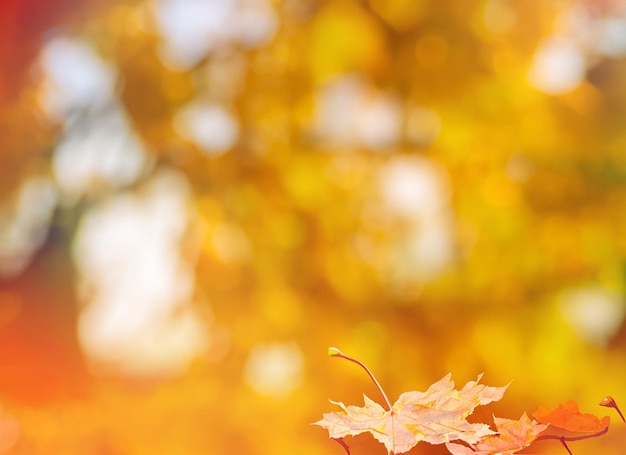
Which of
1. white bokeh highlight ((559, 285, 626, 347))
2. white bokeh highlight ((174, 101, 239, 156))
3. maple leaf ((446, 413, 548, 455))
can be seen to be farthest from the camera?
white bokeh highlight ((174, 101, 239, 156))

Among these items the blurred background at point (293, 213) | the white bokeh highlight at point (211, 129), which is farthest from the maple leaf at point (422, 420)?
the white bokeh highlight at point (211, 129)

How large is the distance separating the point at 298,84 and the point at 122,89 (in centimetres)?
39

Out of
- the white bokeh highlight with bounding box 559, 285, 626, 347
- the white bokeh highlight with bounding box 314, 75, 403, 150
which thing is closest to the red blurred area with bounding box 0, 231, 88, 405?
the white bokeh highlight with bounding box 314, 75, 403, 150

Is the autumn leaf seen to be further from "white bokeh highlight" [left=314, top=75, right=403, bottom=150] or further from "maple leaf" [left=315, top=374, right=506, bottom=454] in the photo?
"white bokeh highlight" [left=314, top=75, right=403, bottom=150]

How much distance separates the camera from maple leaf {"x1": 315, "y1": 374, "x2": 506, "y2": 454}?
0.43m

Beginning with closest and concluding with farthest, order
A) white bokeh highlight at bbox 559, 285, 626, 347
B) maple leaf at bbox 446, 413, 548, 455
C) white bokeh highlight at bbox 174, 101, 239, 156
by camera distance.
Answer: maple leaf at bbox 446, 413, 548, 455 < white bokeh highlight at bbox 559, 285, 626, 347 < white bokeh highlight at bbox 174, 101, 239, 156

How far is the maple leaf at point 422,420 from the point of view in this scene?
0.43m

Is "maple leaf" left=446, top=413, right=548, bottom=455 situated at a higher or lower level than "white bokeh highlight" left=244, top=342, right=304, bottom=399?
lower

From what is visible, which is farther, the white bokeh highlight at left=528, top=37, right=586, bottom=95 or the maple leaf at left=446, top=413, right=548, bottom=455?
the white bokeh highlight at left=528, top=37, right=586, bottom=95

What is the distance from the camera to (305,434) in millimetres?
1415

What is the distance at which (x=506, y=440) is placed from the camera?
44cm

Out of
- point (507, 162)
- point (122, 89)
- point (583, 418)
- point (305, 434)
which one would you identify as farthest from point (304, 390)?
point (583, 418)

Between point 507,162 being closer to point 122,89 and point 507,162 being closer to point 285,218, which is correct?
point 285,218

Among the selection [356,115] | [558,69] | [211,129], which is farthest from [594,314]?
[211,129]
